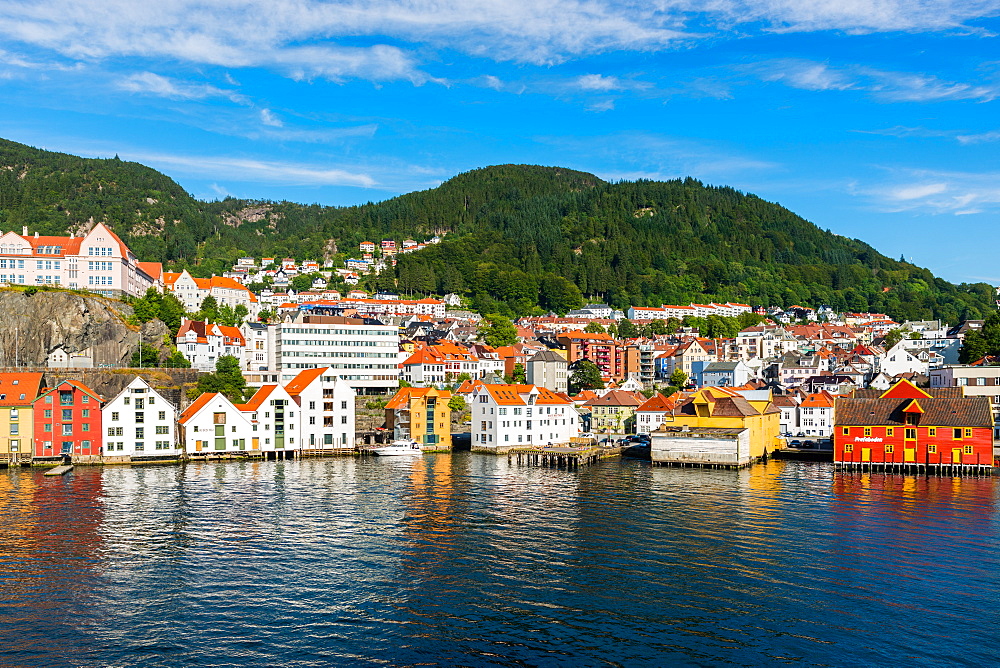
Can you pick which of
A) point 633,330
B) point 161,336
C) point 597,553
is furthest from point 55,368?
point 633,330

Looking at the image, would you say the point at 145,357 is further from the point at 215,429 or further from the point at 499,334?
the point at 499,334

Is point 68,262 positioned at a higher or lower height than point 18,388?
higher

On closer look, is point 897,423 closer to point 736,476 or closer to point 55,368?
point 736,476

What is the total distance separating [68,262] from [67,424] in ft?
153

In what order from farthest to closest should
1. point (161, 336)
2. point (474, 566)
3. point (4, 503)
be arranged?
point (161, 336)
point (4, 503)
point (474, 566)

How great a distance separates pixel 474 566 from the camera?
34656 mm

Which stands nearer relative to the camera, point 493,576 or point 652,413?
point 493,576

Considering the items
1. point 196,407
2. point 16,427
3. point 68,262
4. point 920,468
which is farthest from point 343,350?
point 920,468

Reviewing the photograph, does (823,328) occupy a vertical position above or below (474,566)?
above

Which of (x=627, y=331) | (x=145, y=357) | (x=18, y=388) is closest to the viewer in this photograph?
(x=18, y=388)

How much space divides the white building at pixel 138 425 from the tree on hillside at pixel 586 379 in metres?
73.1

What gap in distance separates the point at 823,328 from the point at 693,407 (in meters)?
132

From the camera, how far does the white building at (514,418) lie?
3278 inches

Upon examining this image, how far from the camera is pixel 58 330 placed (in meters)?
92.0
